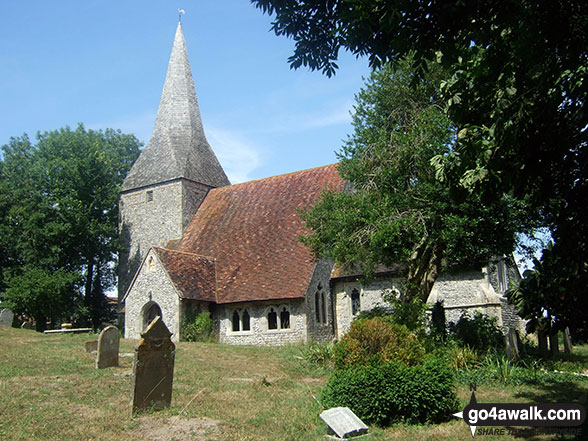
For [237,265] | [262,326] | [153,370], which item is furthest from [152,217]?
[153,370]

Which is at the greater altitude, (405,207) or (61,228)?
(61,228)

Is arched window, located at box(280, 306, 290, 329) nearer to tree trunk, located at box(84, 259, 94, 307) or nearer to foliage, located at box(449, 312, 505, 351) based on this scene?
foliage, located at box(449, 312, 505, 351)

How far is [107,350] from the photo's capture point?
1365 cm

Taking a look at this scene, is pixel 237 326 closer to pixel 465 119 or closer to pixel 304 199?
pixel 304 199

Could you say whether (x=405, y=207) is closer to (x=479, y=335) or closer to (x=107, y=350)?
(x=479, y=335)

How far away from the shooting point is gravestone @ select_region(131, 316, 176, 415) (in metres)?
8.97

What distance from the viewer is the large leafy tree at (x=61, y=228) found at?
29.1 m

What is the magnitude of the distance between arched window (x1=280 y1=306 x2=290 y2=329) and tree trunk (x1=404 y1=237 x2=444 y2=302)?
7.11 metres

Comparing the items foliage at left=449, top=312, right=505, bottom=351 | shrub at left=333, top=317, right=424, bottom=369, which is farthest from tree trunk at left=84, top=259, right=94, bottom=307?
shrub at left=333, top=317, right=424, bottom=369

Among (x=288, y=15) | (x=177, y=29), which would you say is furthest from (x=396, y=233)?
(x=177, y=29)

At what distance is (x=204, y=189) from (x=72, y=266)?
32.6 feet

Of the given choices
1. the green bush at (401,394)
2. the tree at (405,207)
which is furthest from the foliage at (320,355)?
the green bush at (401,394)

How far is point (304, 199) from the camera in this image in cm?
2589

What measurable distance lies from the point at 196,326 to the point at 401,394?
15.2 metres
